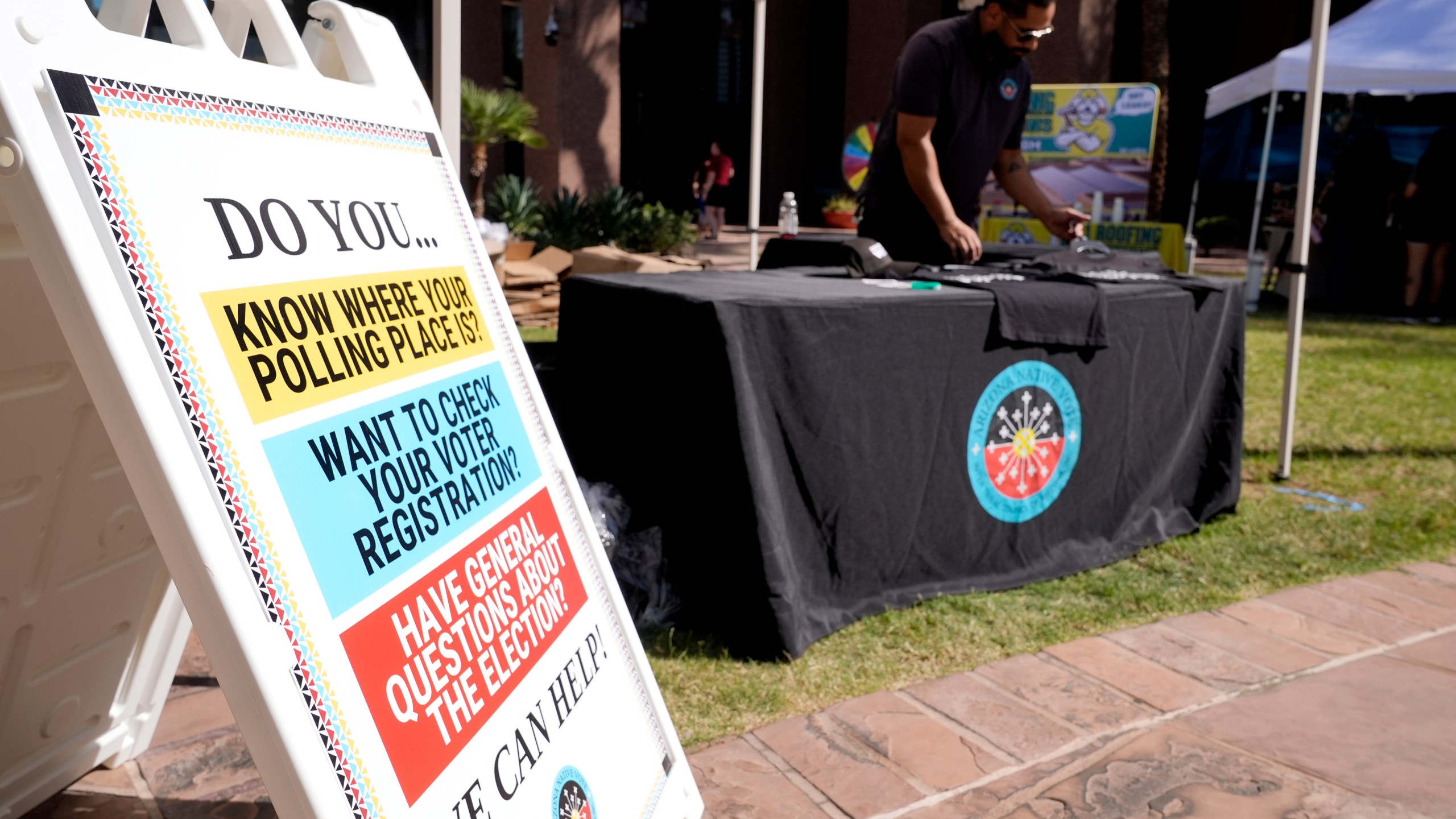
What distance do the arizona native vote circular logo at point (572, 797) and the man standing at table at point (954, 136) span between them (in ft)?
8.30

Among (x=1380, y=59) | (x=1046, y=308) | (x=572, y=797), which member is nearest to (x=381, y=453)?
(x=572, y=797)

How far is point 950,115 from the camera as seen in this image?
12.0ft

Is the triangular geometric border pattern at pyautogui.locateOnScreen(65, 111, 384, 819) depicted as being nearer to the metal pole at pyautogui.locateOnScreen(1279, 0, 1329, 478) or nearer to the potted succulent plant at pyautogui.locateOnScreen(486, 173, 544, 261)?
the metal pole at pyautogui.locateOnScreen(1279, 0, 1329, 478)

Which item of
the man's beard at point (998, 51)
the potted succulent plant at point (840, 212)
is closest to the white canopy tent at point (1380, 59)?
the man's beard at point (998, 51)

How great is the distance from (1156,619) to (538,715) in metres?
2.20

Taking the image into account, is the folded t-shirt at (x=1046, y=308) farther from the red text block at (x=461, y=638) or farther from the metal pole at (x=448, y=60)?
the red text block at (x=461, y=638)

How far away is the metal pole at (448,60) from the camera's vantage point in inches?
93.1

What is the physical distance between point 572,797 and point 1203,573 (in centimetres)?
267

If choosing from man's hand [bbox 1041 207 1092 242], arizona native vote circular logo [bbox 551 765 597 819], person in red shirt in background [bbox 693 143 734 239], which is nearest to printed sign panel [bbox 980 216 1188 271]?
man's hand [bbox 1041 207 1092 242]

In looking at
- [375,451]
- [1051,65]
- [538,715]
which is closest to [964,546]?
[538,715]

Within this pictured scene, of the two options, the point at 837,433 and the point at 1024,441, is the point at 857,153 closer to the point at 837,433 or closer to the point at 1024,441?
the point at 1024,441

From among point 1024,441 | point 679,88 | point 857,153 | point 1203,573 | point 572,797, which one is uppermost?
point 679,88

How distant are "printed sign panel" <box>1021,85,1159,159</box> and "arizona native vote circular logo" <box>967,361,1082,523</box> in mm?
6422

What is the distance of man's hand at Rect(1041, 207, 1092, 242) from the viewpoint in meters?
3.95
